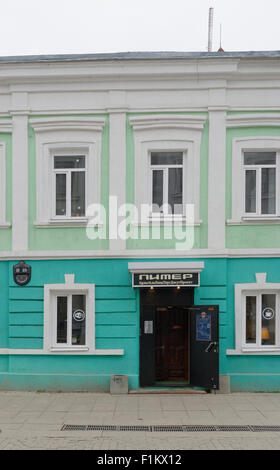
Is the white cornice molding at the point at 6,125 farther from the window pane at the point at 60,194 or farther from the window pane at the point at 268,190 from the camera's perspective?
the window pane at the point at 268,190

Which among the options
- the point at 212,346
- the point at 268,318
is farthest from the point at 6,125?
the point at 268,318

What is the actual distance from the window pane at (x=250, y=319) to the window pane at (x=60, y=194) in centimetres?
495

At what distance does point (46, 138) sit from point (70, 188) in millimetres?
1308

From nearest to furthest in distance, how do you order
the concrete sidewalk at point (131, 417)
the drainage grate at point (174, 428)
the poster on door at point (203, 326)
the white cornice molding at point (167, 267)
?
the concrete sidewalk at point (131, 417) < the drainage grate at point (174, 428) < the white cornice molding at point (167, 267) < the poster on door at point (203, 326)

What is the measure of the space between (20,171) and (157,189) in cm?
330

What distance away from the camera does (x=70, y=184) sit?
1014 centimetres

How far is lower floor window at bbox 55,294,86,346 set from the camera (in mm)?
9984

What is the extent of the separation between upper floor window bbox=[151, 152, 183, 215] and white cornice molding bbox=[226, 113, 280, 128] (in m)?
1.41

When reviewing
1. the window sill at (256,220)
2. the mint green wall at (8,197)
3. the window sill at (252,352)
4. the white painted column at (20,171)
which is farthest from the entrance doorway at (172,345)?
the mint green wall at (8,197)

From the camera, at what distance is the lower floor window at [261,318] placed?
32.8ft

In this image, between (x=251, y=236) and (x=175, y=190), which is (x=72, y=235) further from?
(x=251, y=236)

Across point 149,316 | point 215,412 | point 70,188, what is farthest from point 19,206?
point 215,412

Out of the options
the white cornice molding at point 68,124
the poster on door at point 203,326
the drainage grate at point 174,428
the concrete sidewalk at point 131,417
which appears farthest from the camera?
the white cornice molding at point 68,124

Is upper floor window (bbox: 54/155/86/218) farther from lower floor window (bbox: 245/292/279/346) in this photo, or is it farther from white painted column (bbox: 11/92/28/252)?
lower floor window (bbox: 245/292/279/346)
